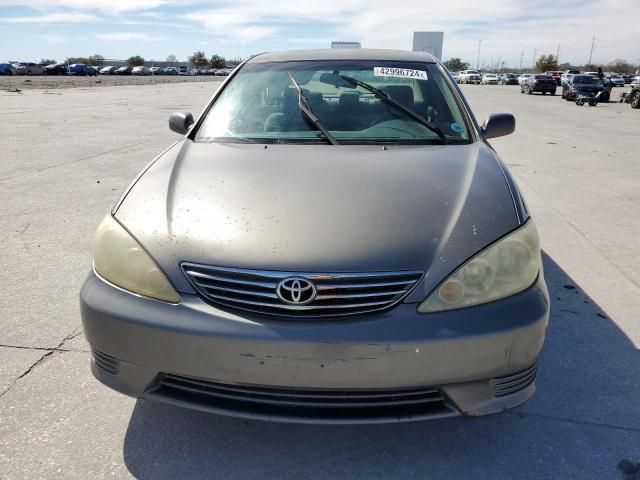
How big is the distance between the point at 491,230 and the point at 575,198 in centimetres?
494

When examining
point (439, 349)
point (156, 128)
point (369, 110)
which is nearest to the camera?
point (439, 349)

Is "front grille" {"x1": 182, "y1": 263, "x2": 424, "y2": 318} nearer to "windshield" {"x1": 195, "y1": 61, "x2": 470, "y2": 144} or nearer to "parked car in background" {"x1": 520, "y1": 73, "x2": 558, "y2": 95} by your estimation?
"windshield" {"x1": 195, "y1": 61, "x2": 470, "y2": 144}

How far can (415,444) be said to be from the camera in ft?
7.19

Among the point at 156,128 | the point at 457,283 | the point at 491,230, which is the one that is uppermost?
the point at 491,230

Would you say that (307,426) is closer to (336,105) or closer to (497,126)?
(336,105)

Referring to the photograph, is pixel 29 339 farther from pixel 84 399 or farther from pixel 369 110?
pixel 369 110

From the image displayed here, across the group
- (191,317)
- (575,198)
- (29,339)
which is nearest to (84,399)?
(29,339)

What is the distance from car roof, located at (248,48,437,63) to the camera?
3670mm

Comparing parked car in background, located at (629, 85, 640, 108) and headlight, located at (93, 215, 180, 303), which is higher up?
headlight, located at (93, 215, 180, 303)

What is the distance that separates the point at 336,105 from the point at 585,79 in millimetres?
28891

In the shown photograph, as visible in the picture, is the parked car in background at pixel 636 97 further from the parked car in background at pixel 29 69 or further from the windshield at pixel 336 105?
the parked car in background at pixel 29 69

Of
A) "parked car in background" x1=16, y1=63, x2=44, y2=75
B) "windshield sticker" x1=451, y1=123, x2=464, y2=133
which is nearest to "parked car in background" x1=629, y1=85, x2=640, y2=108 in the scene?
"windshield sticker" x1=451, y1=123, x2=464, y2=133

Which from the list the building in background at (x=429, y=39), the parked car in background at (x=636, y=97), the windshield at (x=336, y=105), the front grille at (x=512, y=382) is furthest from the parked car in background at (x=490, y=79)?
the front grille at (x=512, y=382)

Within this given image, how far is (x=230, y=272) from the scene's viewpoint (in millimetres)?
1890
